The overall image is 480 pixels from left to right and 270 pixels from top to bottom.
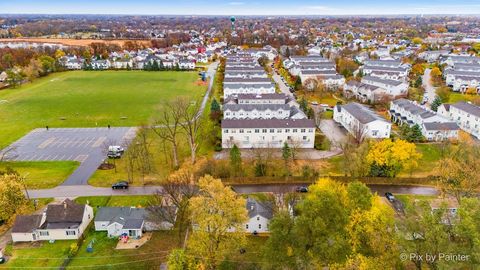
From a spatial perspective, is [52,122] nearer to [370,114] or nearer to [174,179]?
[174,179]

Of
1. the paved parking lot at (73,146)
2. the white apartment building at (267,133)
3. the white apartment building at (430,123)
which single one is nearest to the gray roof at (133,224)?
the paved parking lot at (73,146)

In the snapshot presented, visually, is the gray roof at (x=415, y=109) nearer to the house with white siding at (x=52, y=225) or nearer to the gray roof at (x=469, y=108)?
the gray roof at (x=469, y=108)

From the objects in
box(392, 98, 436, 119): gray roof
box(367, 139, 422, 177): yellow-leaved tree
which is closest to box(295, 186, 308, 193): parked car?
box(367, 139, 422, 177): yellow-leaved tree

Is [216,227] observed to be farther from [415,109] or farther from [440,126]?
[415,109]

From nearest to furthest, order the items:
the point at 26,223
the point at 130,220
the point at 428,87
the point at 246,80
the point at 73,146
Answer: the point at 26,223
the point at 130,220
the point at 73,146
the point at 246,80
the point at 428,87

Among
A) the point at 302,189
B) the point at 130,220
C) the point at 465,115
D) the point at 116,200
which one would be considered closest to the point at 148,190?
the point at 116,200

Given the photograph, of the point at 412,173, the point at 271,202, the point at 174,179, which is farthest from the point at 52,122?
the point at 412,173
